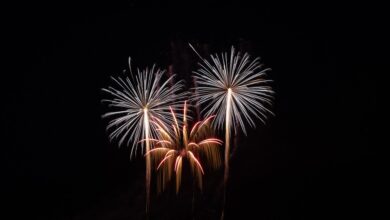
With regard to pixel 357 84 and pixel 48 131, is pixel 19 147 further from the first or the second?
pixel 357 84

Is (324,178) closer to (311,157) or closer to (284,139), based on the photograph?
(311,157)

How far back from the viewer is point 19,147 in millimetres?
35406

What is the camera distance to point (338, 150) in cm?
2841

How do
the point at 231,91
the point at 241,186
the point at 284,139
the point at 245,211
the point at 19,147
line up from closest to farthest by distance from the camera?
the point at 231,91 < the point at 245,211 < the point at 241,186 < the point at 284,139 < the point at 19,147

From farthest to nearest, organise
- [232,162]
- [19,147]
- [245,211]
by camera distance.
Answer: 1. [19,147]
2. [232,162]
3. [245,211]

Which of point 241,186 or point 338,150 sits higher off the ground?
point 338,150

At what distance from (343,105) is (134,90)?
18799 mm

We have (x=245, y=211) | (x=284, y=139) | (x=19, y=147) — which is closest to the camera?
(x=245, y=211)

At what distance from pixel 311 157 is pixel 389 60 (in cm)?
1137

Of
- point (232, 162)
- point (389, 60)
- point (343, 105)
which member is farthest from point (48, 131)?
point (389, 60)

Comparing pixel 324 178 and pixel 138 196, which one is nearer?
pixel 324 178

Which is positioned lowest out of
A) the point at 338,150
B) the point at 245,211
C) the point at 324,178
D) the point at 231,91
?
the point at 245,211

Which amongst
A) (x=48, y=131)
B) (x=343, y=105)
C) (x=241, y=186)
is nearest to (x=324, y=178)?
(x=241, y=186)

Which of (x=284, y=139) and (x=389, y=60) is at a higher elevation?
(x=389, y=60)
